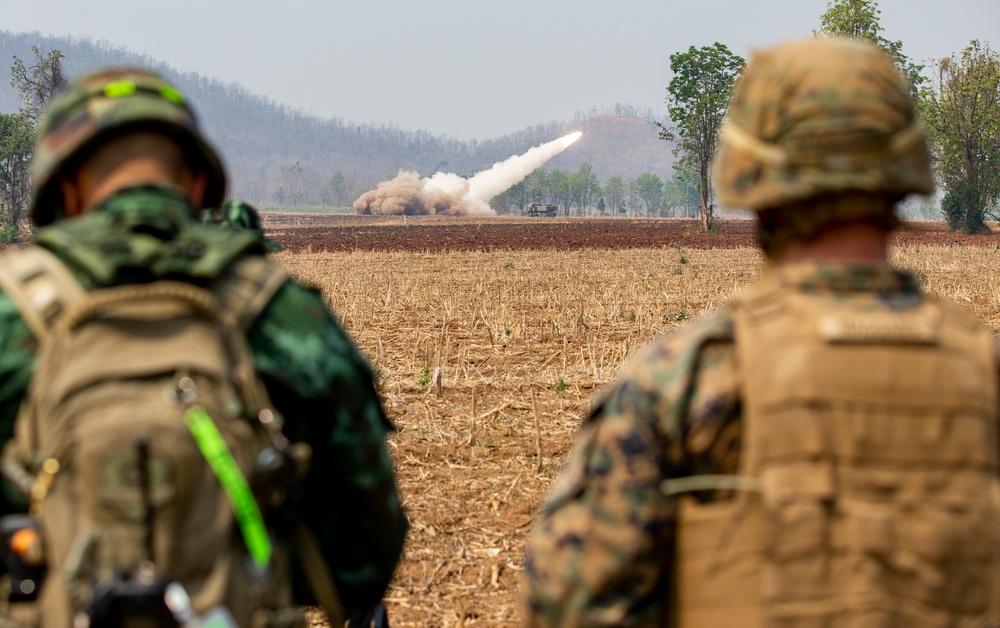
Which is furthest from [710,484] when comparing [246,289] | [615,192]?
[615,192]

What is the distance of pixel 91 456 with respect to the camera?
184cm

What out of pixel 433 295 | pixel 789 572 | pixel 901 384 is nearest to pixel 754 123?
pixel 901 384

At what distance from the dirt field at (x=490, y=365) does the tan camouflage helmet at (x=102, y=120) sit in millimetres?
1514

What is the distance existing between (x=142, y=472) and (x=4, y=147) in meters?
61.3

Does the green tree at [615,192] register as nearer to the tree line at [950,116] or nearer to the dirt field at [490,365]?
the tree line at [950,116]

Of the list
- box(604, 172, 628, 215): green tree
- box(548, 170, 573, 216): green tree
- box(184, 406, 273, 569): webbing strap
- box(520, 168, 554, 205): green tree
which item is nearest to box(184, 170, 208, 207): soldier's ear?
box(184, 406, 273, 569): webbing strap

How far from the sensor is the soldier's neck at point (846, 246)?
1.97 metres

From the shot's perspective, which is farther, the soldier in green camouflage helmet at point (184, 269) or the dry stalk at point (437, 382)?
the dry stalk at point (437, 382)

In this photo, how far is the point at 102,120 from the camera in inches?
86.7

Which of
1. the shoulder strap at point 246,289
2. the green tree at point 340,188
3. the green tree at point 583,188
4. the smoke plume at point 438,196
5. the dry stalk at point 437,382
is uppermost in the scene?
the green tree at point 340,188

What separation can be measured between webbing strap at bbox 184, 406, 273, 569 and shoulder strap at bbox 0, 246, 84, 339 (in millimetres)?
347

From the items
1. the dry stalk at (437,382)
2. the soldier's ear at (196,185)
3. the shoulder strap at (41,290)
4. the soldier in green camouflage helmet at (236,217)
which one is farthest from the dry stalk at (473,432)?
the shoulder strap at (41,290)

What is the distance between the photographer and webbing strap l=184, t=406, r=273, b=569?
1902mm

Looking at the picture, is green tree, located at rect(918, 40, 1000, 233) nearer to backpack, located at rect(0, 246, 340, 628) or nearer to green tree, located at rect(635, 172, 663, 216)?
backpack, located at rect(0, 246, 340, 628)
